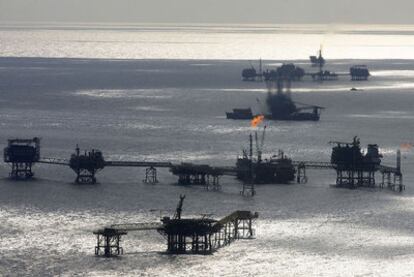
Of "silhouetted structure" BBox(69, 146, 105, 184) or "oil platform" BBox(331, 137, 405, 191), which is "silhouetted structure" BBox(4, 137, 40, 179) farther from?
"oil platform" BBox(331, 137, 405, 191)

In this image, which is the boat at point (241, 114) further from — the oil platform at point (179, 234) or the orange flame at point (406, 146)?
the oil platform at point (179, 234)

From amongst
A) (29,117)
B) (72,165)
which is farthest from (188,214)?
(29,117)

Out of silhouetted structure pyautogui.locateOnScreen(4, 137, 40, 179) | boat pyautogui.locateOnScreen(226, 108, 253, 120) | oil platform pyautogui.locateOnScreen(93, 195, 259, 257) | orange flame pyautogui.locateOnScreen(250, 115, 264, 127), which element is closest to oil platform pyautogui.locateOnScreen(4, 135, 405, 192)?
silhouetted structure pyautogui.locateOnScreen(4, 137, 40, 179)

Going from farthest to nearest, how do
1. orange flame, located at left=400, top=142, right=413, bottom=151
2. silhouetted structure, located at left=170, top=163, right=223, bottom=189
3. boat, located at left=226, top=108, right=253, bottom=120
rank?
boat, located at left=226, top=108, right=253, bottom=120, orange flame, located at left=400, top=142, right=413, bottom=151, silhouetted structure, located at left=170, top=163, right=223, bottom=189

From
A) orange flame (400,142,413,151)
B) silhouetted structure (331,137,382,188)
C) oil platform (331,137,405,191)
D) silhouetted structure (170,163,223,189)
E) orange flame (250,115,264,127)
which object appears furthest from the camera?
orange flame (250,115,264,127)

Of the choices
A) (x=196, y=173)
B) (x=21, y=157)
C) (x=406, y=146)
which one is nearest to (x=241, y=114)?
(x=406, y=146)

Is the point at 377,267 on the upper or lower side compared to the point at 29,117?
lower

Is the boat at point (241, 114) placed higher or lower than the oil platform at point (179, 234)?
higher

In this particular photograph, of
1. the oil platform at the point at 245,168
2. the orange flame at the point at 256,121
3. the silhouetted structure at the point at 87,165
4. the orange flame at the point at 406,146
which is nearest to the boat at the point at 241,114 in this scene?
the orange flame at the point at 256,121

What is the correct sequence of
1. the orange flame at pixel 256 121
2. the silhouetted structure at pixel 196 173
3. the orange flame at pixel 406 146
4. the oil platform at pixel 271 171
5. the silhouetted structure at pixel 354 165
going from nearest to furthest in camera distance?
the silhouetted structure at pixel 196 173
the silhouetted structure at pixel 354 165
the oil platform at pixel 271 171
the orange flame at pixel 406 146
the orange flame at pixel 256 121

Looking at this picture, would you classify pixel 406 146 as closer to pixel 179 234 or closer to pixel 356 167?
pixel 356 167

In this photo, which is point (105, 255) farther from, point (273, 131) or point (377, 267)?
point (273, 131)
